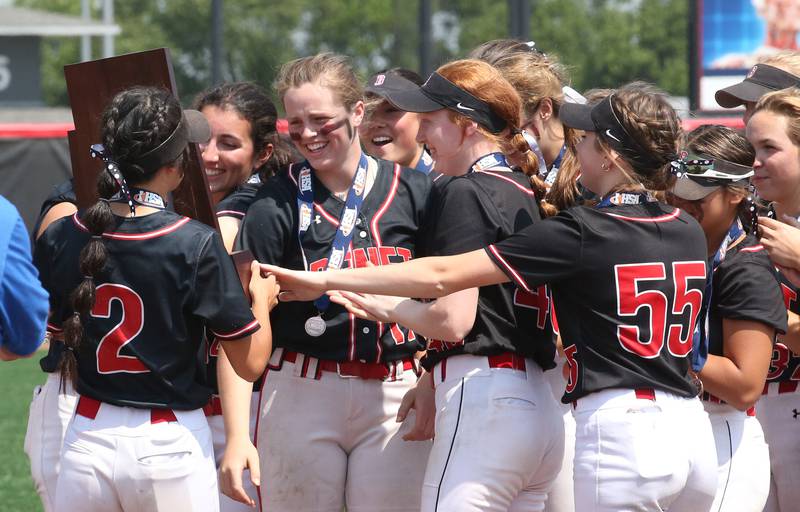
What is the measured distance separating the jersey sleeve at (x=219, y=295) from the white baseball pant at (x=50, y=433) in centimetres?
111

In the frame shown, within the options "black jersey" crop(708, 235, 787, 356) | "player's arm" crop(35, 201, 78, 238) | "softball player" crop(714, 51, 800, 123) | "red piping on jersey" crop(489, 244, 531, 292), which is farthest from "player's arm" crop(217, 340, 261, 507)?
"softball player" crop(714, 51, 800, 123)

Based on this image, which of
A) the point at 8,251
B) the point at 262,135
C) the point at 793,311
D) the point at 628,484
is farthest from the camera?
the point at 262,135

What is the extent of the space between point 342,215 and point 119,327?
3.22 feet

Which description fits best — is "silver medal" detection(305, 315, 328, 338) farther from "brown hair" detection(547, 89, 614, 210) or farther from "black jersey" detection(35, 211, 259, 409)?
"brown hair" detection(547, 89, 614, 210)

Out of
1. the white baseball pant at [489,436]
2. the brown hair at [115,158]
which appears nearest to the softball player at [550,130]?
the white baseball pant at [489,436]

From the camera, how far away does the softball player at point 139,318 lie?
10.4ft

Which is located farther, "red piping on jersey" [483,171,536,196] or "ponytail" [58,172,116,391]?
"red piping on jersey" [483,171,536,196]

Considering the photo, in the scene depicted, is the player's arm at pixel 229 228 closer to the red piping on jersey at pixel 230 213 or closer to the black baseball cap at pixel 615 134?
the red piping on jersey at pixel 230 213

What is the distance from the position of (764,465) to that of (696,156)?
1.02 metres

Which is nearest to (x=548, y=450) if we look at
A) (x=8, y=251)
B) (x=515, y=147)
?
(x=515, y=147)

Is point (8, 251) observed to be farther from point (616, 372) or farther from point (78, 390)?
point (616, 372)

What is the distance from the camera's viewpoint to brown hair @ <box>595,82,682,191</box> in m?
3.28

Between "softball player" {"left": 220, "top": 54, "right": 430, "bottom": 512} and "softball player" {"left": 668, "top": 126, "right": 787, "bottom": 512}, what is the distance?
3.21ft

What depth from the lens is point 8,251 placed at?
9.41 ft
